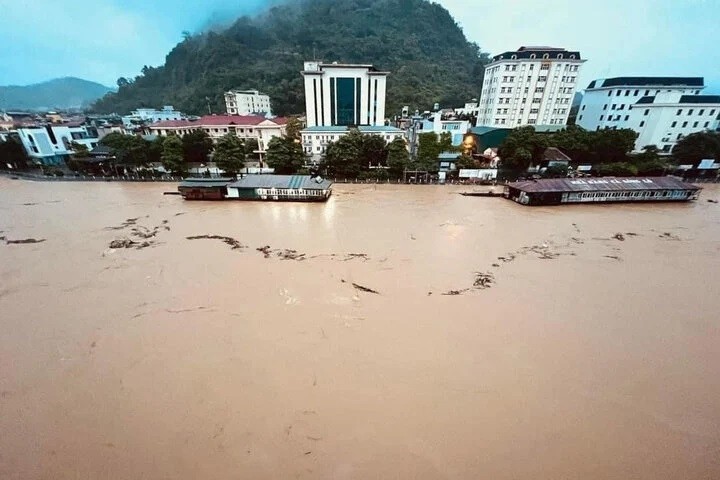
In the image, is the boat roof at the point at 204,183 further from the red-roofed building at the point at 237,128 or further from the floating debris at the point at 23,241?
the red-roofed building at the point at 237,128

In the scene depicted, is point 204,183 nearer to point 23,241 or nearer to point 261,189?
point 261,189

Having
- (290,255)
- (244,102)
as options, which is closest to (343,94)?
(244,102)

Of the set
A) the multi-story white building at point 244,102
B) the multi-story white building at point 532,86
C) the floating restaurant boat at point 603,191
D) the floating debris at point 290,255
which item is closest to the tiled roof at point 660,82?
the multi-story white building at point 532,86

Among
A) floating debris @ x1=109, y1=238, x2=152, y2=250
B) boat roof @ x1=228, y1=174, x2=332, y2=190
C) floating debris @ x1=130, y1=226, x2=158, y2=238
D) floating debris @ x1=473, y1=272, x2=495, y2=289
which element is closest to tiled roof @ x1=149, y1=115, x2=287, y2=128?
boat roof @ x1=228, y1=174, x2=332, y2=190

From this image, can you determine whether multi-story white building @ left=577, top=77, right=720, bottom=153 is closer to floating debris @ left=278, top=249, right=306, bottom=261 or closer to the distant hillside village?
the distant hillside village

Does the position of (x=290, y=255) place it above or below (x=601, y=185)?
below

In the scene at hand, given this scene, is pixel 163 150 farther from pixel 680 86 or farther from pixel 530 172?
pixel 680 86

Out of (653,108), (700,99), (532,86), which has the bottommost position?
(653,108)
